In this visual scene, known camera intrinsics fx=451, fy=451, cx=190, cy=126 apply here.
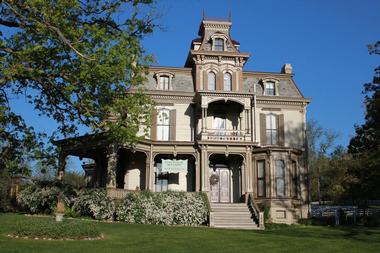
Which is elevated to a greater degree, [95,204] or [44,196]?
[44,196]

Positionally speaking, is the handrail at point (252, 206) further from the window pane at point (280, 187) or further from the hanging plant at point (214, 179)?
the hanging plant at point (214, 179)

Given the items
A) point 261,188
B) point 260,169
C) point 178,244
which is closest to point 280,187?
point 261,188

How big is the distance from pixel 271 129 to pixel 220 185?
18.1ft

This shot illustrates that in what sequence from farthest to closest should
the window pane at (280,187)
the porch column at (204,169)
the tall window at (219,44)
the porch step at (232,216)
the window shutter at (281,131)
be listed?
the tall window at (219,44) → the window shutter at (281,131) → the window pane at (280,187) → the porch column at (204,169) → the porch step at (232,216)

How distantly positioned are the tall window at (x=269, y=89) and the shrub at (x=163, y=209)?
1076 cm

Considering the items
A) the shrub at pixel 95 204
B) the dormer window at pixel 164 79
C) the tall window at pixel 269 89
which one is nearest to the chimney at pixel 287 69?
the tall window at pixel 269 89

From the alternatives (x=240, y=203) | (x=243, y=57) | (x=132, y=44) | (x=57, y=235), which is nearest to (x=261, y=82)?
(x=243, y=57)

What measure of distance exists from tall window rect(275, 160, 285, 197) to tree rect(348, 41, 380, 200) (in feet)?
18.9

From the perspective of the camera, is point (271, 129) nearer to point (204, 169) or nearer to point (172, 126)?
point (204, 169)

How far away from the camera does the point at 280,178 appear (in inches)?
1189

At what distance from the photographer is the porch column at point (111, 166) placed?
25.7 metres

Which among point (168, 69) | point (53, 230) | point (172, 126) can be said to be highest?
point (168, 69)

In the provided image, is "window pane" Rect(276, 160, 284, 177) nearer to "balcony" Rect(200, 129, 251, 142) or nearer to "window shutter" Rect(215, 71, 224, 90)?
"balcony" Rect(200, 129, 251, 142)

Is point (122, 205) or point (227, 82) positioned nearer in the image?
point (122, 205)
